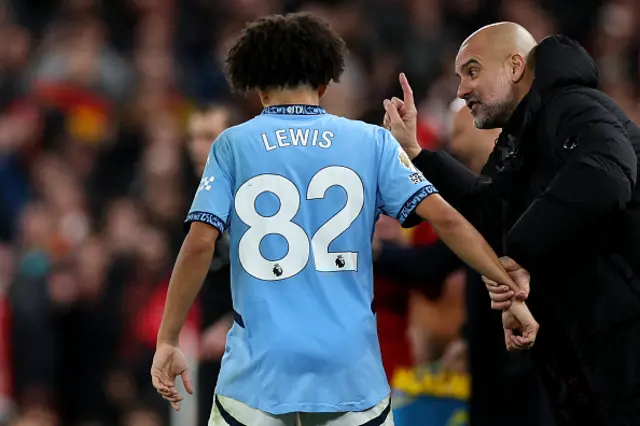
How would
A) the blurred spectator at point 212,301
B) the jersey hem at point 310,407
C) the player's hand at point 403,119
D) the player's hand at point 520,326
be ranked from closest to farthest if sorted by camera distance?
the jersey hem at point 310,407 < the player's hand at point 520,326 < the player's hand at point 403,119 < the blurred spectator at point 212,301

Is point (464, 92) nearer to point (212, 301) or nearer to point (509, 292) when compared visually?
point (509, 292)

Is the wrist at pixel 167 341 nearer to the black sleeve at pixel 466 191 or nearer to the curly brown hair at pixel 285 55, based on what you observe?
the curly brown hair at pixel 285 55

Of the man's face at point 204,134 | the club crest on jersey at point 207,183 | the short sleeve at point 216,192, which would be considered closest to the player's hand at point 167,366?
the short sleeve at point 216,192

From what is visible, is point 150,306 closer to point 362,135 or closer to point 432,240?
point 432,240

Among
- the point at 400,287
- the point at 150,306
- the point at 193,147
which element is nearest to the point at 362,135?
the point at 400,287

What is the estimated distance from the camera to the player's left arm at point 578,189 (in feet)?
13.3

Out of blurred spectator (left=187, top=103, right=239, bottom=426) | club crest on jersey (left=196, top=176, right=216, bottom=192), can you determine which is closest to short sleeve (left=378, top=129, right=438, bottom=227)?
club crest on jersey (left=196, top=176, right=216, bottom=192)

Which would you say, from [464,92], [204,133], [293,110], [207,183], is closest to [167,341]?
[207,183]

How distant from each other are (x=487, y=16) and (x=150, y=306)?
4.62 m

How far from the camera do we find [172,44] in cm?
1192

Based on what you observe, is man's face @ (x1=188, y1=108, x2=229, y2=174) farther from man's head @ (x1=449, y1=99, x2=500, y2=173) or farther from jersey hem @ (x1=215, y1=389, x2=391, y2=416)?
jersey hem @ (x1=215, y1=389, x2=391, y2=416)

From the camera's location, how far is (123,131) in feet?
36.1

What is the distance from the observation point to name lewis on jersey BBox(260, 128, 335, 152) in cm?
411

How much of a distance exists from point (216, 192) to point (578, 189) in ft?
3.72
